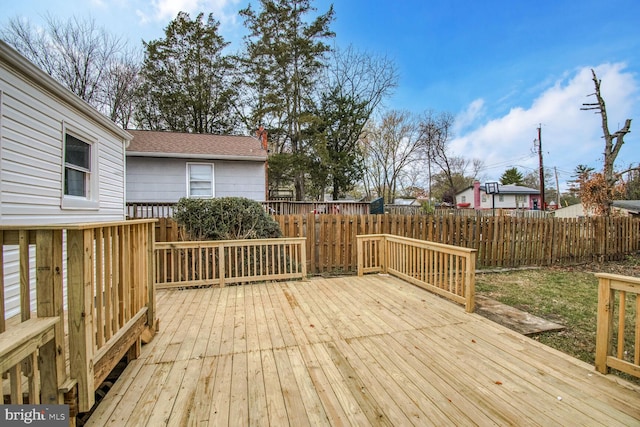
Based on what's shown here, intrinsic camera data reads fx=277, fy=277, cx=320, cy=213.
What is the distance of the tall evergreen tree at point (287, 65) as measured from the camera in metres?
15.0

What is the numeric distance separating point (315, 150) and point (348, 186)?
136 inches

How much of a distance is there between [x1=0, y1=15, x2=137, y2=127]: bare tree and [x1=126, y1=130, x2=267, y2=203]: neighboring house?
5.64 meters

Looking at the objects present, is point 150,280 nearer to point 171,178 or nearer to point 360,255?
point 360,255

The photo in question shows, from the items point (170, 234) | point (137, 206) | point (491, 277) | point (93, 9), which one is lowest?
point (491, 277)

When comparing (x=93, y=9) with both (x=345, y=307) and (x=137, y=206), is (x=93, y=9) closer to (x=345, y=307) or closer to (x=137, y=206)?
(x=137, y=206)

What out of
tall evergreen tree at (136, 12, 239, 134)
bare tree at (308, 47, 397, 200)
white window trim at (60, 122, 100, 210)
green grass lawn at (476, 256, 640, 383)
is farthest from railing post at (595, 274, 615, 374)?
tall evergreen tree at (136, 12, 239, 134)

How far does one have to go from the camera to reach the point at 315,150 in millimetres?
15680

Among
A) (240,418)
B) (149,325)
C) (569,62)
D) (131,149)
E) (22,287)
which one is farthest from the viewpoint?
(569,62)

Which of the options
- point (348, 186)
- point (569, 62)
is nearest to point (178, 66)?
point (348, 186)

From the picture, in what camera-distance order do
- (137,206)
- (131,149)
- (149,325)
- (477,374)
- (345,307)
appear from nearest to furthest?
1. (477,374)
2. (149,325)
3. (345,307)
4. (137,206)
5. (131,149)

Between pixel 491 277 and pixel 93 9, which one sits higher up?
pixel 93 9

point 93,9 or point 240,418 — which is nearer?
point 240,418

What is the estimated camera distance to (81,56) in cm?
1223

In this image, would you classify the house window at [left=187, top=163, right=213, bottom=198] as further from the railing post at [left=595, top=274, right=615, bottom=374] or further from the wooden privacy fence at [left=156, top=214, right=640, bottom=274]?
the railing post at [left=595, top=274, right=615, bottom=374]
